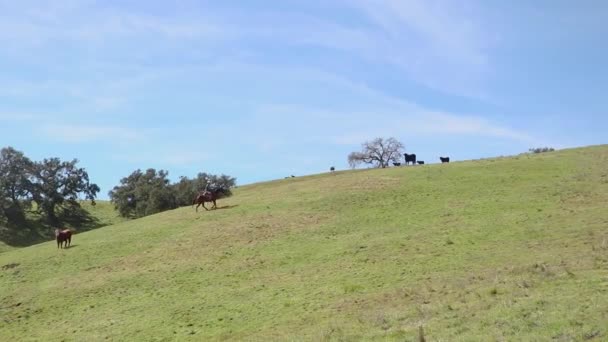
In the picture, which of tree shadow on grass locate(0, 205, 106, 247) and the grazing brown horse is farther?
tree shadow on grass locate(0, 205, 106, 247)

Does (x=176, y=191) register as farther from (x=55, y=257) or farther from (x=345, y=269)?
(x=345, y=269)

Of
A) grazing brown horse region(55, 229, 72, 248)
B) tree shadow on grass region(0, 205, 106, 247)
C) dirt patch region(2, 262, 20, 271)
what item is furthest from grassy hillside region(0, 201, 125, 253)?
dirt patch region(2, 262, 20, 271)

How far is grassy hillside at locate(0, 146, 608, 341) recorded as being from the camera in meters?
16.4

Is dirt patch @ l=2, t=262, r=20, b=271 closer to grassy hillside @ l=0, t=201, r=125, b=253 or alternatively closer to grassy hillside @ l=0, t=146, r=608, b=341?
grassy hillside @ l=0, t=146, r=608, b=341

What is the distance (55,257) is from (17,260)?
3030mm

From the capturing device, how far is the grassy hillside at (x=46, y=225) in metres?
67.8

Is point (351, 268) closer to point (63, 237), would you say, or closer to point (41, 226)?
point (63, 237)

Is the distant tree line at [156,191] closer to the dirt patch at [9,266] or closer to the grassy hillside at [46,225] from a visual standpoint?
the grassy hillside at [46,225]

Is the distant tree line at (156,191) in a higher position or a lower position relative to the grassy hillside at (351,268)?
higher

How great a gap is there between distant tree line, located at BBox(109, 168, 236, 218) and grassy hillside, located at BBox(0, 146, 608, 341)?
2249cm

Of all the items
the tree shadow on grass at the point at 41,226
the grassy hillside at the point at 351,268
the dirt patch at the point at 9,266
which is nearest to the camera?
the grassy hillside at the point at 351,268

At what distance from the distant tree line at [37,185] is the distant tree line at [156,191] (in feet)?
20.1

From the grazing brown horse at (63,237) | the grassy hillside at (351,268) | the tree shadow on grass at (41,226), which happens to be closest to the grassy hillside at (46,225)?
the tree shadow on grass at (41,226)

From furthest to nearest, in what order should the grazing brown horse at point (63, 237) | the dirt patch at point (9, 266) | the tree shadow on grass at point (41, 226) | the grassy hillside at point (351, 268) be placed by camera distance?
the tree shadow on grass at point (41, 226), the grazing brown horse at point (63, 237), the dirt patch at point (9, 266), the grassy hillside at point (351, 268)
